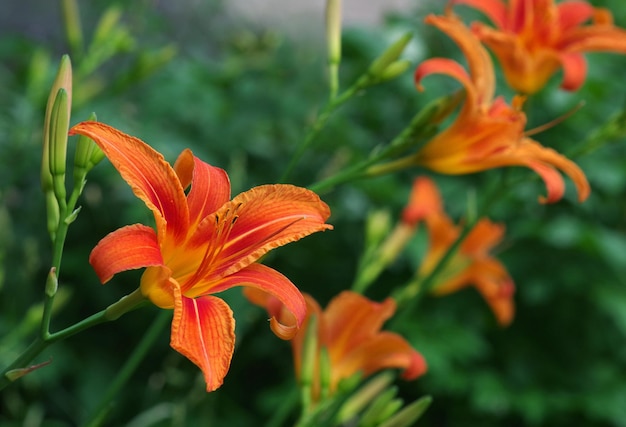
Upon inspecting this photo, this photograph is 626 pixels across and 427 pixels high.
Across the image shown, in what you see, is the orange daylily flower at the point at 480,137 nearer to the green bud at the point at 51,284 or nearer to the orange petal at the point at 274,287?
the orange petal at the point at 274,287

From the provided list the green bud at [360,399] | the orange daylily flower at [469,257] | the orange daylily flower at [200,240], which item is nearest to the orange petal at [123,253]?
the orange daylily flower at [200,240]

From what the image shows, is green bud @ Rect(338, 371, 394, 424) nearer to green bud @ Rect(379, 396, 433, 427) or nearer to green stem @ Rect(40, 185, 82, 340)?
green bud @ Rect(379, 396, 433, 427)

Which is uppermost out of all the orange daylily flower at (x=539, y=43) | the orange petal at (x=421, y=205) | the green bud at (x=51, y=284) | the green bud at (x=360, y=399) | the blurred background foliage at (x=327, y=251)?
the green bud at (x=51, y=284)

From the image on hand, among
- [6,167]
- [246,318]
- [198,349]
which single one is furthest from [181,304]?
[6,167]

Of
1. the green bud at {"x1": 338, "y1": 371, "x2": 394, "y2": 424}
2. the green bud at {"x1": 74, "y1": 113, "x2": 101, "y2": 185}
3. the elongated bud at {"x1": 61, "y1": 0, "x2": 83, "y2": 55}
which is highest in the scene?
the green bud at {"x1": 74, "y1": 113, "x2": 101, "y2": 185}

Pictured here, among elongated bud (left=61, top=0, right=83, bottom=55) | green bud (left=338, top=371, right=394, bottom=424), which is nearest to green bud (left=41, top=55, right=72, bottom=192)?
green bud (left=338, top=371, right=394, bottom=424)

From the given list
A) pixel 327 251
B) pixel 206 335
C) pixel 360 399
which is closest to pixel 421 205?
pixel 360 399
